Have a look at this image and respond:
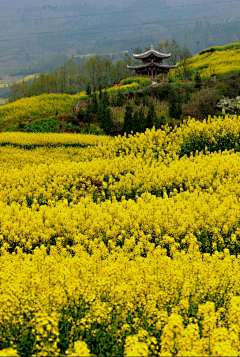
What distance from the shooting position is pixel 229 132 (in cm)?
1830

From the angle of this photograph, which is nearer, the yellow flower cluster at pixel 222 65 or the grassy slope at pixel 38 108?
the grassy slope at pixel 38 108

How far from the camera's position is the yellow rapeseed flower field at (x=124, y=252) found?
14.5 ft

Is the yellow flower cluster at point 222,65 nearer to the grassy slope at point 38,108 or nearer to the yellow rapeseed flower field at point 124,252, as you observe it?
the grassy slope at point 38,108

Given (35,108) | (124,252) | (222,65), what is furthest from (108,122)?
(222,65)

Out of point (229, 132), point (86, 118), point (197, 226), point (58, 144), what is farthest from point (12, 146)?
point (197, 226)

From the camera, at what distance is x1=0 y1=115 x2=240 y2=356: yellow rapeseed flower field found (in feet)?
14.5

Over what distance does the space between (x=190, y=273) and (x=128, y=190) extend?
6555 millimetres

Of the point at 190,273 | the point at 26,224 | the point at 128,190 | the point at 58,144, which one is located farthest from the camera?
the point at 58,144

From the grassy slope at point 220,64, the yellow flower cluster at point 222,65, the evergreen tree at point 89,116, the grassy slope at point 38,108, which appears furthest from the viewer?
the yellow flower cluster at point 222,65

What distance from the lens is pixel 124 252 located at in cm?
796

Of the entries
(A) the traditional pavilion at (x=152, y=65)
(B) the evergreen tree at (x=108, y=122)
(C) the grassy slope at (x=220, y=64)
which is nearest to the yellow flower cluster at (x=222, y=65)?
(C) the grassy slope at (x=220, y=64)

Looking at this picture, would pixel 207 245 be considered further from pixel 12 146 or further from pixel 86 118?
pixel 86 118

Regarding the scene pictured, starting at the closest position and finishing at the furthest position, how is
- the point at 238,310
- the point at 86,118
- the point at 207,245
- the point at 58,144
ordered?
1. the point at 238,310
2. the point at 207,245
3. the point at 58,144
4. the point at 86,118

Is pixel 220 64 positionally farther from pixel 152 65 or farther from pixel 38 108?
pixel 38 108
